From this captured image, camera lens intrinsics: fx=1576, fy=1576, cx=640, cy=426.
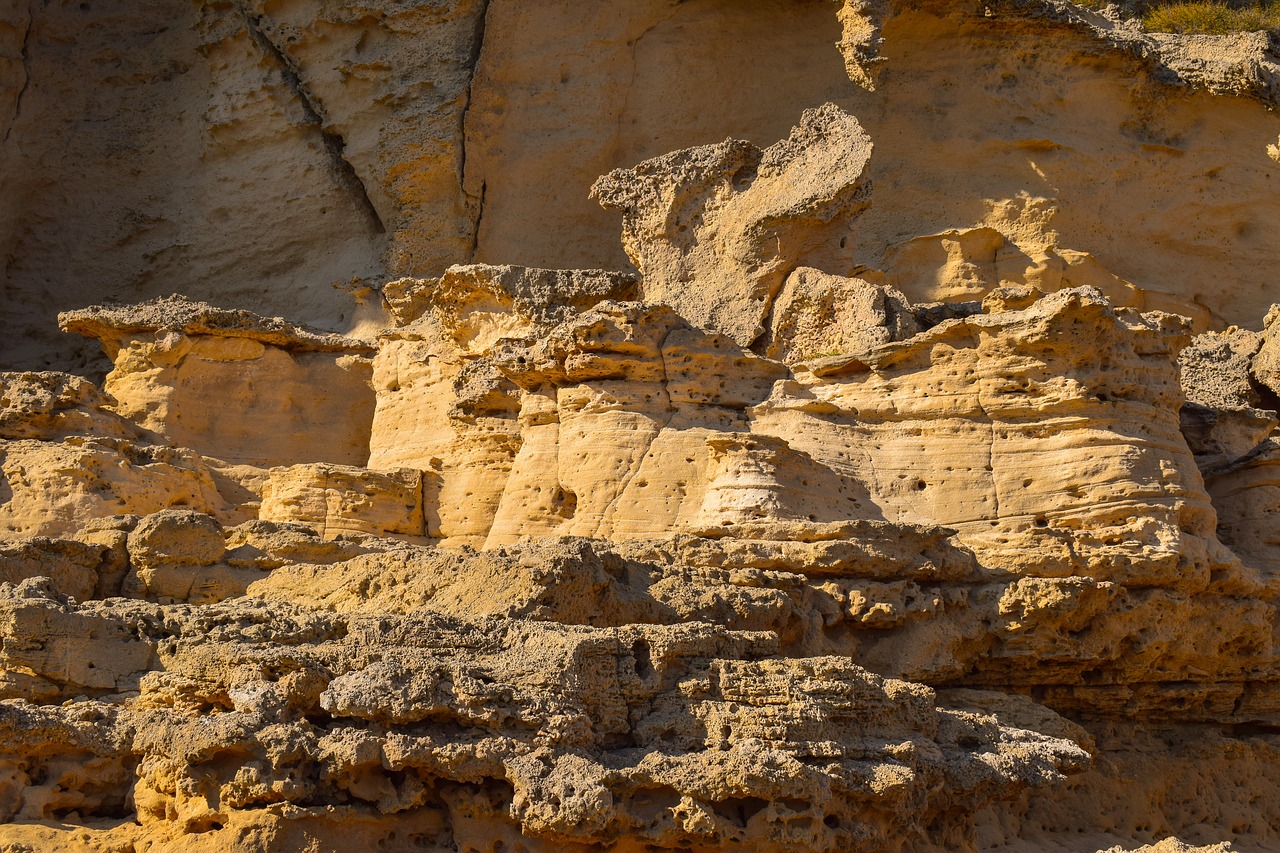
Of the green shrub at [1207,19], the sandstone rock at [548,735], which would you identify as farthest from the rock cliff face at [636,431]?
the green shrub at [1207,19]

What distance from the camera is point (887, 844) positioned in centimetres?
673

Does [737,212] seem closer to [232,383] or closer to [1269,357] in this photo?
[232,383]

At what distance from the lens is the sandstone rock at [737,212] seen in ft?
42.5

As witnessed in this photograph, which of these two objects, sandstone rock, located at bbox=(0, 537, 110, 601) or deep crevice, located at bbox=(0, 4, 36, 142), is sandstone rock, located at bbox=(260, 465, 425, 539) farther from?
deep crevice, located at bbox=(0, 4, 36, 142)

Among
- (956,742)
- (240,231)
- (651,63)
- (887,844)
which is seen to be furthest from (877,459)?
(240,231)

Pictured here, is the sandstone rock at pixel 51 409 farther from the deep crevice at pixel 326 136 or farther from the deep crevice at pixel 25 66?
the deep crevice at pixel 25 66

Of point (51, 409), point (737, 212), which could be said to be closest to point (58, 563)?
point (51, 409)

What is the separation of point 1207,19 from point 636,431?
9.83m

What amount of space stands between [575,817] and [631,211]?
8.51 m

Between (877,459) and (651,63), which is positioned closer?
(877,459)

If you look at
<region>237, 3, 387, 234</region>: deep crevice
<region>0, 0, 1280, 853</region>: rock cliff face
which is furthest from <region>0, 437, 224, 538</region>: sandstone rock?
<region>237, 3, 387, 234</region>: deep crevice

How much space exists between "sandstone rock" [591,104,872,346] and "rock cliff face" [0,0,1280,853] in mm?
39

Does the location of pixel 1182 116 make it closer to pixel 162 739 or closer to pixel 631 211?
pixel 631 211

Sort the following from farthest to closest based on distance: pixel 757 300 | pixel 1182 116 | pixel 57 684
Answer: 1. pixel 1182 116
2. pixel 757 300
3. pixel 57 684
